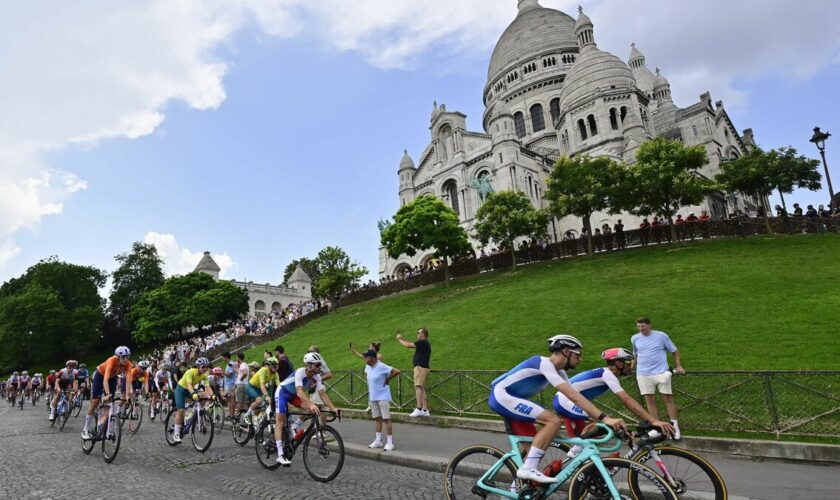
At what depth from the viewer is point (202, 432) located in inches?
372

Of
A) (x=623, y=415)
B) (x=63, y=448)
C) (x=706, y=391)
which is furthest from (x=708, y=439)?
(x=63, y=448)

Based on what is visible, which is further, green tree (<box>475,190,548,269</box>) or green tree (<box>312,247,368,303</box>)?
green tree (<box>312,247,368,303</box>)

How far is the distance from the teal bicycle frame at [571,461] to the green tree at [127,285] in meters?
66.1

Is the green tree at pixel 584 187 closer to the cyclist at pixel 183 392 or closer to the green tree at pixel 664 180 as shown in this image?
the green tree at pixel 664 180

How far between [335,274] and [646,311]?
4476 cm

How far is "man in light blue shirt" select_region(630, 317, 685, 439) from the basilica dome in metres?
70.4

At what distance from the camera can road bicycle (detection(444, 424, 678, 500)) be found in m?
4.49

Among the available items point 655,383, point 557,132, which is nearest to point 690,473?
point 655,383

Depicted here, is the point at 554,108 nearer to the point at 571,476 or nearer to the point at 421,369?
the point at 421,369

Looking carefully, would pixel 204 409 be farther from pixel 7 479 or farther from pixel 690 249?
pixel 690 249

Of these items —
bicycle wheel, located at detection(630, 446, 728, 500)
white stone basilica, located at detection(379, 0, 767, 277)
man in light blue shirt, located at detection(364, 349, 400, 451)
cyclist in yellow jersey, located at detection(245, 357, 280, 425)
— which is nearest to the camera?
bicycle wheel, located at detection(630, 446, 728, 500)

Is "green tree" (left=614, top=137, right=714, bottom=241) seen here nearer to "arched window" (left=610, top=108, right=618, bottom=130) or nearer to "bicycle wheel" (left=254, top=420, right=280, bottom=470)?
"arched window" (left=610, top=108, right=618, bottom=130)

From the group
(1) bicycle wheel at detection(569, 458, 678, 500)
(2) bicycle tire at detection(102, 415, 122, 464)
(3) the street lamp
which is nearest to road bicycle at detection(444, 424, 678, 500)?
(1) bicycle wheel at detection(569, 458, 678, 500)

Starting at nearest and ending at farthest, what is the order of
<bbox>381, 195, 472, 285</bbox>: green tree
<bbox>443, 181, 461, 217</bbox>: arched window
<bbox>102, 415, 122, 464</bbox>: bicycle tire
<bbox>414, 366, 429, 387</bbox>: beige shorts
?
<bbox>102, 415, 122, 464</bbox>: bicycle tire < <bbox>414, 366, 429, 387</bbox>: beige shorts < <bbox>381, 195, 472, 285</bbox>: green tree < <bbox>443, 181, 461, 217</bbox>: arched window
